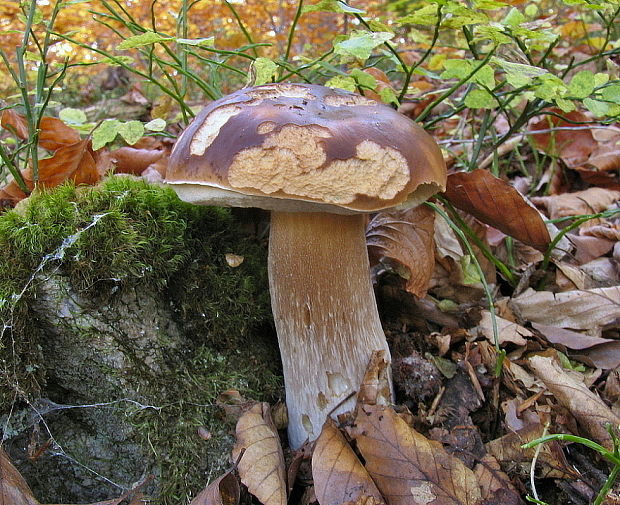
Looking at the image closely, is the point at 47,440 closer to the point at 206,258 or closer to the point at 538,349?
the point at 206,258

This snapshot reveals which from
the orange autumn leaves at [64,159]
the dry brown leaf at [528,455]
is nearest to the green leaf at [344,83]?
the orange autumn leaves at [64,159]

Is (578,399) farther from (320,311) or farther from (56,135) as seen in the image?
(56,135)

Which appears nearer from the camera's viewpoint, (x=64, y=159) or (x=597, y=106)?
(x=597, y=106)

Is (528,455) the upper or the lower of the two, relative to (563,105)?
lower

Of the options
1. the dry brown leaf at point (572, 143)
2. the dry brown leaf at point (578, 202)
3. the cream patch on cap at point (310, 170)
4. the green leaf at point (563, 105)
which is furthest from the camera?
the dry brown leaf at point (572, 143)

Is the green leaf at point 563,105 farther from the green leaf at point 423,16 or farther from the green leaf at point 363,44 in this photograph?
the green leaf at point 363,44

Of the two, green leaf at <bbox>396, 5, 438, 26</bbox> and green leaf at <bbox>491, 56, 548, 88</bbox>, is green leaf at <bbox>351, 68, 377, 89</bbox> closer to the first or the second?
green leaf at <bbox>396, 5, 438, 26</bbox>

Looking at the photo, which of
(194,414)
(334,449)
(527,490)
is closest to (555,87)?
(527,490)

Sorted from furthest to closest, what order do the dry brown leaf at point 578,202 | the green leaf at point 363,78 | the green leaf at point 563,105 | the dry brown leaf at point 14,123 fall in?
the dry brown leaf at point 578,202
the dry brown leaf at point 14,123
the green leaf at point 363,78
the green leaf at point 563,105

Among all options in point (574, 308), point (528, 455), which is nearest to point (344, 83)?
Result: point (574, 308)
